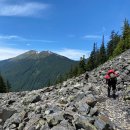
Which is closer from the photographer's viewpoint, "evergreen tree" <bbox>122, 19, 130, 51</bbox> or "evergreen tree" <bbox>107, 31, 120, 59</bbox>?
"evergreen tree" <bbox>122, 19, 130, 51</bbox>

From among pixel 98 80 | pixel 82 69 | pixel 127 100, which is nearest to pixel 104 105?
pixel 127 100

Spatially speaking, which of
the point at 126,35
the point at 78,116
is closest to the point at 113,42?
the point at 126,35

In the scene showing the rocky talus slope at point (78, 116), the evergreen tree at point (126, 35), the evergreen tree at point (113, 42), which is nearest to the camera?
the rocky talus slope at point (78, 116)

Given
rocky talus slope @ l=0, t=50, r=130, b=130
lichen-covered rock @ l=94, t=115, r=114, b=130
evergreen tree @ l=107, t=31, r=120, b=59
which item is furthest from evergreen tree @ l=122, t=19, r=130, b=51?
lichen-covered rock @ l=94, t=115, r=114, b=130

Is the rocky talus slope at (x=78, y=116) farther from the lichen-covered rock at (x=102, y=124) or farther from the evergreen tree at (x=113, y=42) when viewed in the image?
A: the evergreen tree at (x=113, y=42)

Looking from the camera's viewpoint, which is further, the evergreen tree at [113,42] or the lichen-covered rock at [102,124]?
the evergreen tree at [113,42]

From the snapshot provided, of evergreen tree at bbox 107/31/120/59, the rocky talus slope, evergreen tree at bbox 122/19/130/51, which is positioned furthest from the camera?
evergreen tree at bbox 107/31/120/59

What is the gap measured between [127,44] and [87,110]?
77.7 meters

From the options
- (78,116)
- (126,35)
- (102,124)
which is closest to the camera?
(102,124)

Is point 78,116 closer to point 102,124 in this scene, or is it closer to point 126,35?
point 102,124

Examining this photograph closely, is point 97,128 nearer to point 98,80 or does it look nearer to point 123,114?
point 123,114

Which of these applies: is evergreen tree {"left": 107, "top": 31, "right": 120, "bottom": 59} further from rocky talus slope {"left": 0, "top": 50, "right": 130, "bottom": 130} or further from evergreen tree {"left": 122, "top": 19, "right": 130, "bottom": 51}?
rocky talus slope {"left": 0, "top": 50, "right": 130, "bottom": 130}

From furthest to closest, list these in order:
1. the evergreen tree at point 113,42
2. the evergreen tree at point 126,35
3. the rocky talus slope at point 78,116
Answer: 1. the evergreen tree at point 113,42
2. the evergreen tree at point 126,35
3. the rocky talus slope at point 78,116

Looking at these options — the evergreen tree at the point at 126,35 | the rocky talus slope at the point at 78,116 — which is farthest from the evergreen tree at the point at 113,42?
the rocky talus slope at the point at 78,116
